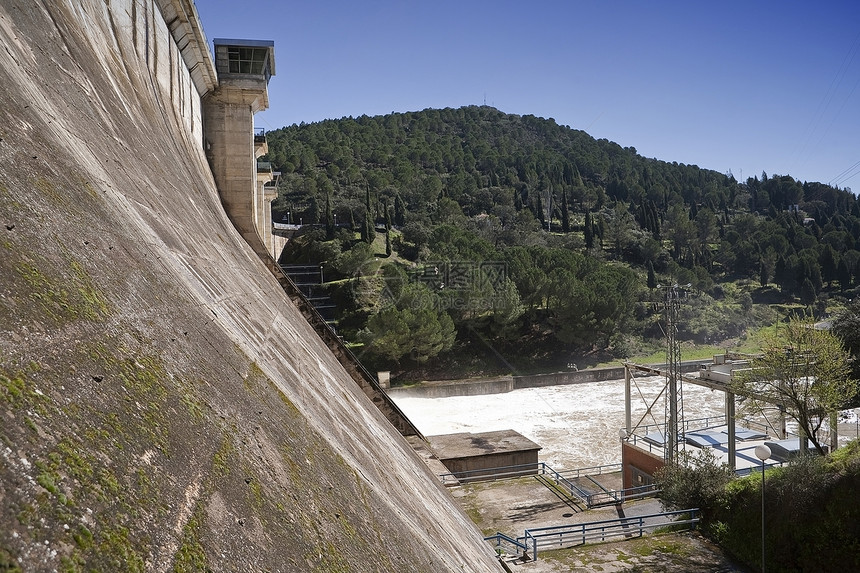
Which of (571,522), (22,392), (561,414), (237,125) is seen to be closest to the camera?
(22,392)

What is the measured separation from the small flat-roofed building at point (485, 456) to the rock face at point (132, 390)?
1444 cm

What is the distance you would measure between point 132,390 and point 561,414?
34.7 m

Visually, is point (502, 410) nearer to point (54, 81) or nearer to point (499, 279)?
point (499, 279)

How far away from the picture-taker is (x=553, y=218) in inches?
3799

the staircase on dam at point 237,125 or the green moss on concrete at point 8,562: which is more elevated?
the staircase on dam at point 237,125

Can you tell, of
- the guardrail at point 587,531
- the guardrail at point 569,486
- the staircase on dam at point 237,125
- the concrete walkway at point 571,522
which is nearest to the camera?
A: the concrete walkway at point 571,522

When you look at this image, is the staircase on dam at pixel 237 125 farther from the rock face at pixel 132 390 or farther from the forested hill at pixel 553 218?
the forested hill at pixel 553 218

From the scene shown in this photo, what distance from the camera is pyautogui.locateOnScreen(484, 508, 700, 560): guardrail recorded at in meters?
14.6

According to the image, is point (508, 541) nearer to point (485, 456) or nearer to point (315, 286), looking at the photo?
point (485, 456)

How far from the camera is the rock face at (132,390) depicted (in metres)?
1.97

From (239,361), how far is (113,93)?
3.96 meters

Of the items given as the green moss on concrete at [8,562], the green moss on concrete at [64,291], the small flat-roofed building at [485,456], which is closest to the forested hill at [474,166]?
the small flat-roofed building at [485,456]

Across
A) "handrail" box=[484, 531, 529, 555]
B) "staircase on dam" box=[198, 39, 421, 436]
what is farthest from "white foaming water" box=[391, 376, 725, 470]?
"staircase on dam" box=[198, 39, 421, 436]

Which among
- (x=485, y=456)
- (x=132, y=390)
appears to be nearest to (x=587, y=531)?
(x=485, y=456)
